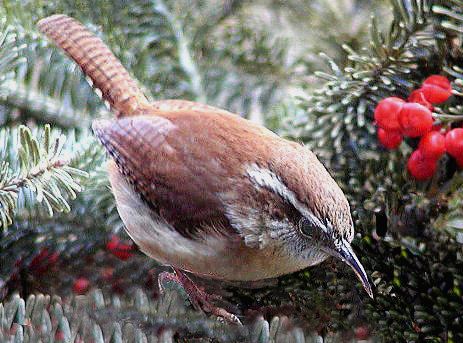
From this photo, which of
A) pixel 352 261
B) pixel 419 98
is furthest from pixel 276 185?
pixel 419 98

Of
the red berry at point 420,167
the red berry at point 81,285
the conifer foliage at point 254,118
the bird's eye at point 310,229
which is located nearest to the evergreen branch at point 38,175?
the conifer foliage at point 254,118

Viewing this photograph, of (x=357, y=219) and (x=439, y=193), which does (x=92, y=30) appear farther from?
(x=439, y=193)

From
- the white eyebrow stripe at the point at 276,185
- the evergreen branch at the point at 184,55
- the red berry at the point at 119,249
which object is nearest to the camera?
the white eyebrow stripe at the point at 276,185

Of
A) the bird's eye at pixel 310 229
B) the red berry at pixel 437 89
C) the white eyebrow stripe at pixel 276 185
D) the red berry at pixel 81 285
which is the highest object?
the red berry at pixel 437 89

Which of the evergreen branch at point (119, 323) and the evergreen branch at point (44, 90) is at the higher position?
the evergreen branch at point (44, 90)

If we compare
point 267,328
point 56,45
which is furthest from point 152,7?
point 267,328

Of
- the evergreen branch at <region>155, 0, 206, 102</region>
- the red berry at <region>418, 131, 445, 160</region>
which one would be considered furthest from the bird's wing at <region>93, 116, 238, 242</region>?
the red berry at <region>418, 131, 445, 160</region>

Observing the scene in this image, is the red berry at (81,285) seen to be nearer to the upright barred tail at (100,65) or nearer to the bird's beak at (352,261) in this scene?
the upright barred tail at (100,65)
